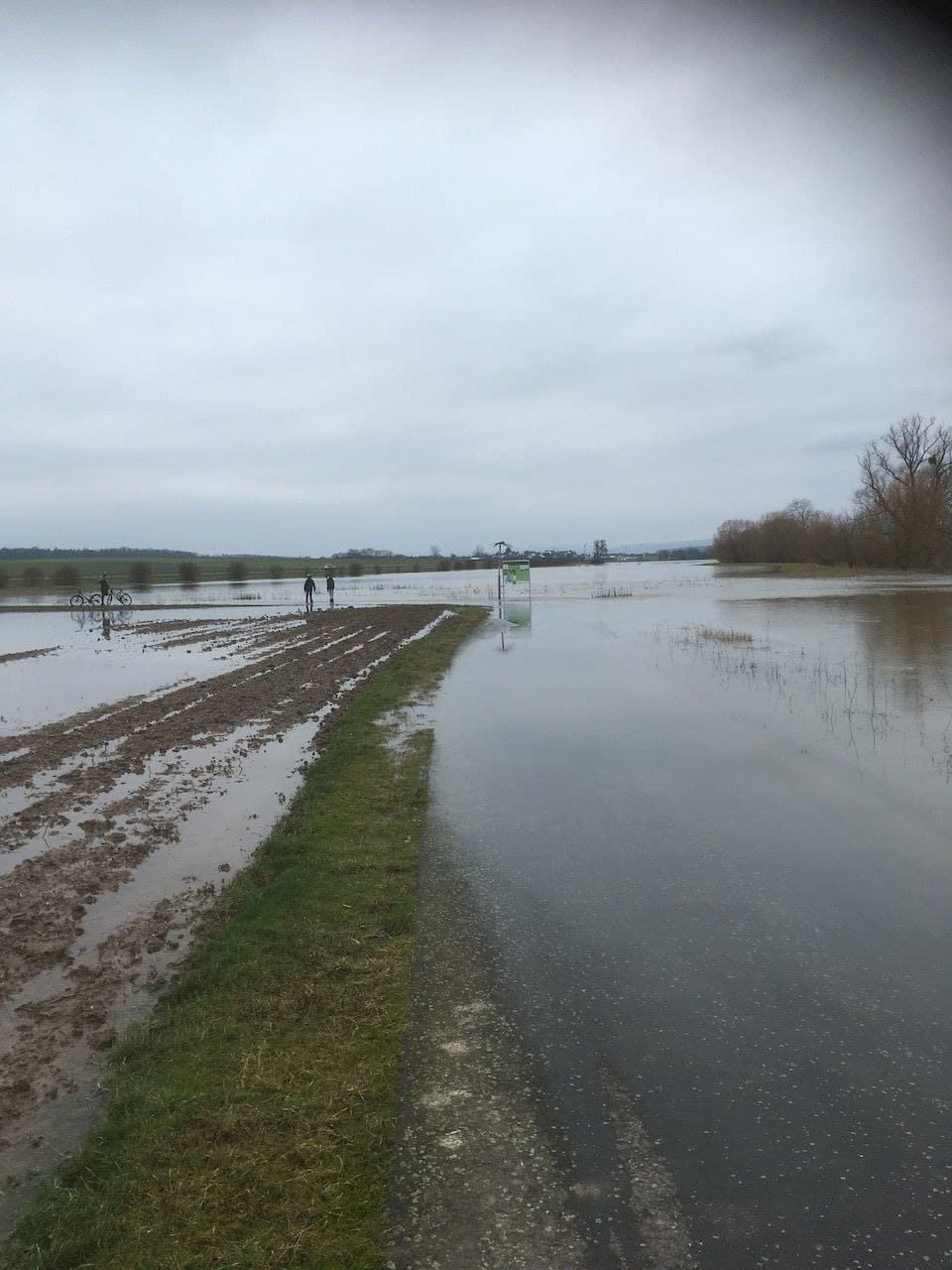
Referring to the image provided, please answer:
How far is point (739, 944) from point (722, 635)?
2028cm

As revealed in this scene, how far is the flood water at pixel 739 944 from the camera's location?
3133 millimetres

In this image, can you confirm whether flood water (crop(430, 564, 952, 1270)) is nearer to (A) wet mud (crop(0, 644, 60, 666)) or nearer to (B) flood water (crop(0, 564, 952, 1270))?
(B) flood water (crop(0, 564, 952, 1270))

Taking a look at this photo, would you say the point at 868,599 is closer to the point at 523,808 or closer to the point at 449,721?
the point at 449,721

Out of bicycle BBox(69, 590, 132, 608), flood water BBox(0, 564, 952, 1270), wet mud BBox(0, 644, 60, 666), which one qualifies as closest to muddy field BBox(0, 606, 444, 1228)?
flood water BBox(0, 564, 952, 1270)

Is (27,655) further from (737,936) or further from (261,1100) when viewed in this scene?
(737,936)

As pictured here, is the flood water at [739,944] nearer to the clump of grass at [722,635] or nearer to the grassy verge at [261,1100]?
the grassy verge at [261,1100]

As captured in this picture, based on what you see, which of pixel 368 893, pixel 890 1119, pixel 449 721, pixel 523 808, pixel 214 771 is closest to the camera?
pixel 890 1119

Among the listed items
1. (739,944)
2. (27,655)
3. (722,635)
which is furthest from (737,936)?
(27,655)

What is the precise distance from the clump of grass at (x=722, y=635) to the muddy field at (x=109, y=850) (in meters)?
11.1

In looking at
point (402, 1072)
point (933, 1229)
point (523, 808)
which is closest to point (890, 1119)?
point (933, 1229)

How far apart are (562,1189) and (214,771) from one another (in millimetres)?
8205

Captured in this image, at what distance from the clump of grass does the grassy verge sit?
59.1 ft

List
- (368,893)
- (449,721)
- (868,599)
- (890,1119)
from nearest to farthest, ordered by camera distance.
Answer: (890,1119) < (368,893) < (449,721) < (868,599)

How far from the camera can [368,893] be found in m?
6.19
